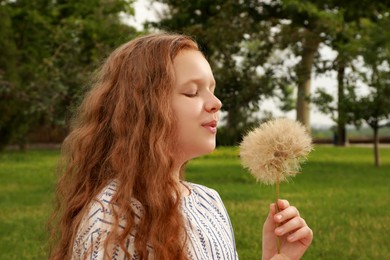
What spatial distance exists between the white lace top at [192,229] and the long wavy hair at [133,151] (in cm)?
3

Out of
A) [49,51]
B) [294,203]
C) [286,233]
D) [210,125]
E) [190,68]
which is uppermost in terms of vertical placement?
[49,51]

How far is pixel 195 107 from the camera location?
2.11 meters

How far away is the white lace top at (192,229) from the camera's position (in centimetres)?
194

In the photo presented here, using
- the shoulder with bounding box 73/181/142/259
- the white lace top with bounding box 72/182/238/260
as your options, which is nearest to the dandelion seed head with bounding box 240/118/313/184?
the white lace top with bounding box 72/182/238/260

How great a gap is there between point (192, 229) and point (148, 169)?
208 mm

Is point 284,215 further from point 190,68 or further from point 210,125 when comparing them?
point 190,68

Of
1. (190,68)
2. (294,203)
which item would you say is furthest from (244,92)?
(190,68)

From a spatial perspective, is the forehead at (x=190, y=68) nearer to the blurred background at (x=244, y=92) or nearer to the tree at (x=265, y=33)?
the blurred background at (x=244, y=92)

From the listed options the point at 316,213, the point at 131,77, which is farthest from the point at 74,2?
the point at 131,77

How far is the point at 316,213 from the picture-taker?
1005cm

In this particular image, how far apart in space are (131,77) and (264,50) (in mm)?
17686

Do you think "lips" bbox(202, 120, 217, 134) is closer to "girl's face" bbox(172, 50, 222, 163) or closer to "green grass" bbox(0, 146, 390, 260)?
"girl's face" bbox(172, 50, 222, 163)

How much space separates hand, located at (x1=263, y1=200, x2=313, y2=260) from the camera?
2057 mm

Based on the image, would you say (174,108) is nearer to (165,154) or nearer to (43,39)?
(165,154)
